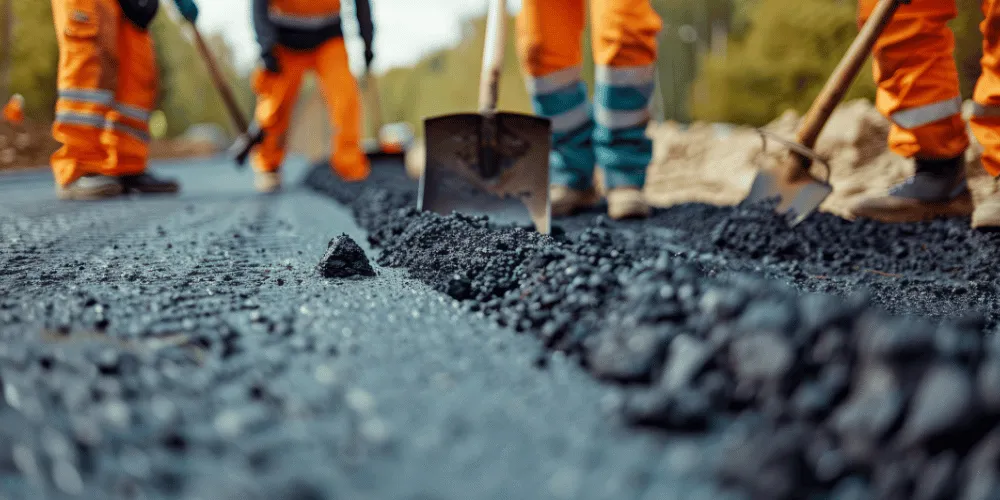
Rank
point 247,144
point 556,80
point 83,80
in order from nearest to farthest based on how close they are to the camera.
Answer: point 556,80 < point 83,80 < point 247,144

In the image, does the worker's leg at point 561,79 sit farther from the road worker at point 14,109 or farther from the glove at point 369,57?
the road worker at point 14,109

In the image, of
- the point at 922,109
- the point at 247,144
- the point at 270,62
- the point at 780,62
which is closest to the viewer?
the point at 922,109

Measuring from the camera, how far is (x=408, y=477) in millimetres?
580

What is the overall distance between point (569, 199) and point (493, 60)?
0.85 meters

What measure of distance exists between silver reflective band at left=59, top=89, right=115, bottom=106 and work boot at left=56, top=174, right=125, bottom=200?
0.44m

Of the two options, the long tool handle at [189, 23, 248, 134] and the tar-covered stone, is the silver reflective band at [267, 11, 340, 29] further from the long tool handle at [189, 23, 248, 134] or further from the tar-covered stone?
the tar-covered stone

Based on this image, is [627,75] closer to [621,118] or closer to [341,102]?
[621,118]

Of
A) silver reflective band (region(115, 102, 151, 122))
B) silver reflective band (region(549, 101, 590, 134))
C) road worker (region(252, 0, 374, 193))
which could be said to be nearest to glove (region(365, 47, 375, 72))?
road worker (region(252, 0, 374, 193))

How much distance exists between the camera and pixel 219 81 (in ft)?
13.4

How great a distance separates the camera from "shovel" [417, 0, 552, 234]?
2.14 metres

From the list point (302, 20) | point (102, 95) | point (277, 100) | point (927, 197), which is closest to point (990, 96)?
point (927, 197)

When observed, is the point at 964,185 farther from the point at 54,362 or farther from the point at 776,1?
the point at 776,1

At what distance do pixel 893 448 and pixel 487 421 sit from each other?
1.49ft

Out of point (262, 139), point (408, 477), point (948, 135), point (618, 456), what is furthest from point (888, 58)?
point (262, 139)
